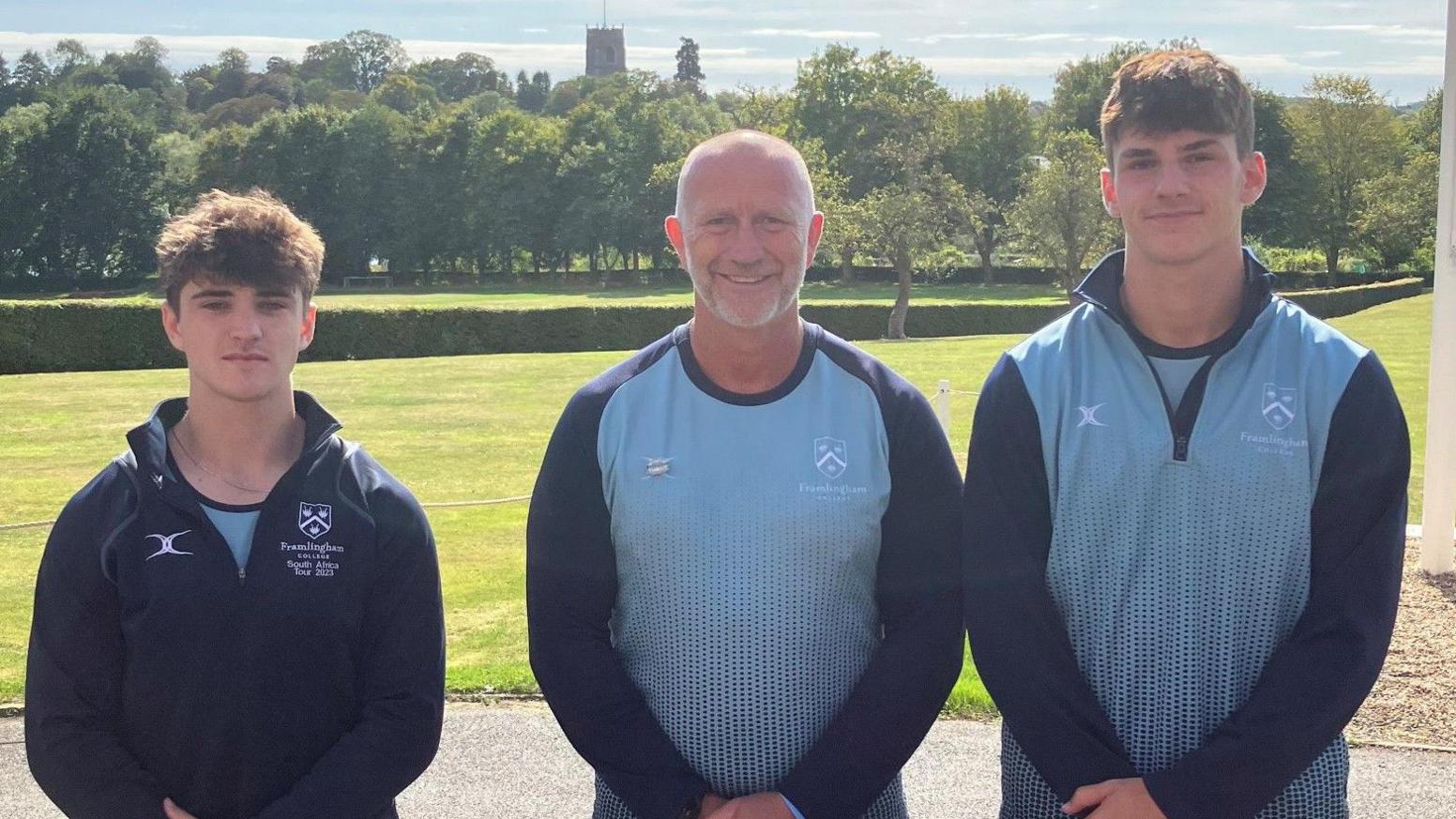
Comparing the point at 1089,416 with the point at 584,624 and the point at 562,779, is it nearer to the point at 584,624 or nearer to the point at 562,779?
the point at 584,624

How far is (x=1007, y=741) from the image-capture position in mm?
2986

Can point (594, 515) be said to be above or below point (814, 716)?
above

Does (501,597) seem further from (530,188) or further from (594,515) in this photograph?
(530,188)

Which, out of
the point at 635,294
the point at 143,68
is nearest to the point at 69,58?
the point at 143,68

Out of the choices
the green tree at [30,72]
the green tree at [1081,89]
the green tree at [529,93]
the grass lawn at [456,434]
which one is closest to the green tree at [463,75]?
the green tree at [529,93]

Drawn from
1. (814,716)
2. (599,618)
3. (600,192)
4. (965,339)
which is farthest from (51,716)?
(600,192)

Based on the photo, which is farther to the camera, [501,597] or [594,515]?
[501,597]

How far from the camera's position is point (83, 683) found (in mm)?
2717

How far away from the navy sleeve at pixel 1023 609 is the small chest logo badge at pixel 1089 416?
0.29 ft

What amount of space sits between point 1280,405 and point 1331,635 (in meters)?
0.46

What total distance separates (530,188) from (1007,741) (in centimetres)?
7515

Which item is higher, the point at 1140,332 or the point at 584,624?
the point at 1140,332

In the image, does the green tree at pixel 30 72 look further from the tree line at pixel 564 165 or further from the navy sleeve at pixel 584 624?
the navy sleeve at pixel 584 624

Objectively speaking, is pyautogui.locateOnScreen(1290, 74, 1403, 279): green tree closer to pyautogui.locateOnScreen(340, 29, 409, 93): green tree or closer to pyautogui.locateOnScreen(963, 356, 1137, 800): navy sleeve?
pyautogui.locateOnScreen(963, 356, 1137, 800): navy sleeve
